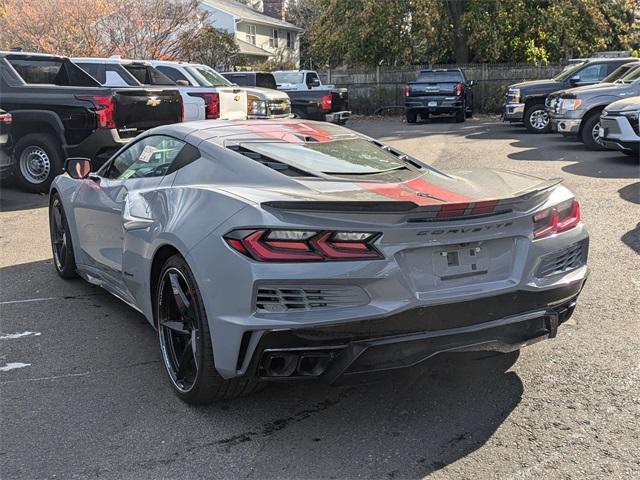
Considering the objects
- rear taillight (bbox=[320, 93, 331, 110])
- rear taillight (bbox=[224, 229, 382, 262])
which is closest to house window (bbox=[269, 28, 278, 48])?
rear taillight (bbox=[320, 93, 331, 110])

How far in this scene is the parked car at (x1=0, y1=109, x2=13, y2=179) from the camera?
967 cm

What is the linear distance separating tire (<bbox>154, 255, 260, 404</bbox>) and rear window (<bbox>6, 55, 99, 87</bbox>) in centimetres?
873

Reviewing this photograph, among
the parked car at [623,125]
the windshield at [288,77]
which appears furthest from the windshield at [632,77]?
the windshield at [288,77]

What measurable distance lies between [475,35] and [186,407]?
27.3 metres

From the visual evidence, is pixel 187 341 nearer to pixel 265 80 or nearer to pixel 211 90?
pixel 211 90

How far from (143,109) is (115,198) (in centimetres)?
637


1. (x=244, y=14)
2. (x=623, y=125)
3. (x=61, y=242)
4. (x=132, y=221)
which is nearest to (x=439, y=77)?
(x=623, y=125)

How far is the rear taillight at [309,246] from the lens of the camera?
3176 mm

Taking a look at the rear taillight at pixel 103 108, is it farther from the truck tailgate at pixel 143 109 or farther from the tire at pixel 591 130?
the tire at pixel 591 130

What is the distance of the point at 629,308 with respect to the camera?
5238 millimetres

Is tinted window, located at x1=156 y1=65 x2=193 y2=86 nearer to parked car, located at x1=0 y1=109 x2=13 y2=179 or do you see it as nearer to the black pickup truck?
the black pickup truck

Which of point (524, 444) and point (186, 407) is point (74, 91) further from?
point (524, 444)

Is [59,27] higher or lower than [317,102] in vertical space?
higher

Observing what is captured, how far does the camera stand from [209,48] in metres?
29.7
